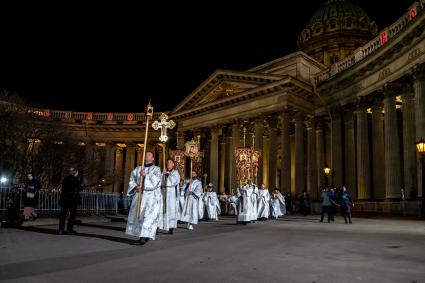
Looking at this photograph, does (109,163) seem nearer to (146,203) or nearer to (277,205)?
(277,205)

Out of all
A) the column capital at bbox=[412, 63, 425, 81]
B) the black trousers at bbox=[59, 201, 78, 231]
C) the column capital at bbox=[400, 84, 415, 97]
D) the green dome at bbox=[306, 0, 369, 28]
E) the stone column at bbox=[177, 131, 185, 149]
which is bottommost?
the black trousers at bbox=[59, 201, 78, 231]

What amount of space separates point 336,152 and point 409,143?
8297mm

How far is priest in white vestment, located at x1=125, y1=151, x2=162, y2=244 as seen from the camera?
997 centimetres

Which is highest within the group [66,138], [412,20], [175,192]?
[412,20]

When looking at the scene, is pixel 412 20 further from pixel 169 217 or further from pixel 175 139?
Result: pixel 175 139

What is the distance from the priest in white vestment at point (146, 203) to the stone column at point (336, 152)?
25164 mm

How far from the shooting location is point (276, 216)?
26.8 metres

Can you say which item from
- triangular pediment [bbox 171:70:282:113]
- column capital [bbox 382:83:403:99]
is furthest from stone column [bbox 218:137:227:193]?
column capital [bbox 382:83:403:99]

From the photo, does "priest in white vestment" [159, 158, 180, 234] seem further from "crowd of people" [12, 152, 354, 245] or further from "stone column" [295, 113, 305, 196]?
"stone column" [295, 113, 305, 196]

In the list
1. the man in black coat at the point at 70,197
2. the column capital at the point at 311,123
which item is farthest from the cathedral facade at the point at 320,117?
the man in black coat at the point at 70,197

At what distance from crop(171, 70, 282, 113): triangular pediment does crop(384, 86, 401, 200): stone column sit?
32.8ft

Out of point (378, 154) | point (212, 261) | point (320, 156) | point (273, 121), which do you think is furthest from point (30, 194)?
point (320, 156)

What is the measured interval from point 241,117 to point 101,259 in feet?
105

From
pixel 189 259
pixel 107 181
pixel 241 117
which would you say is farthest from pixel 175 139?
pixel 189 259
